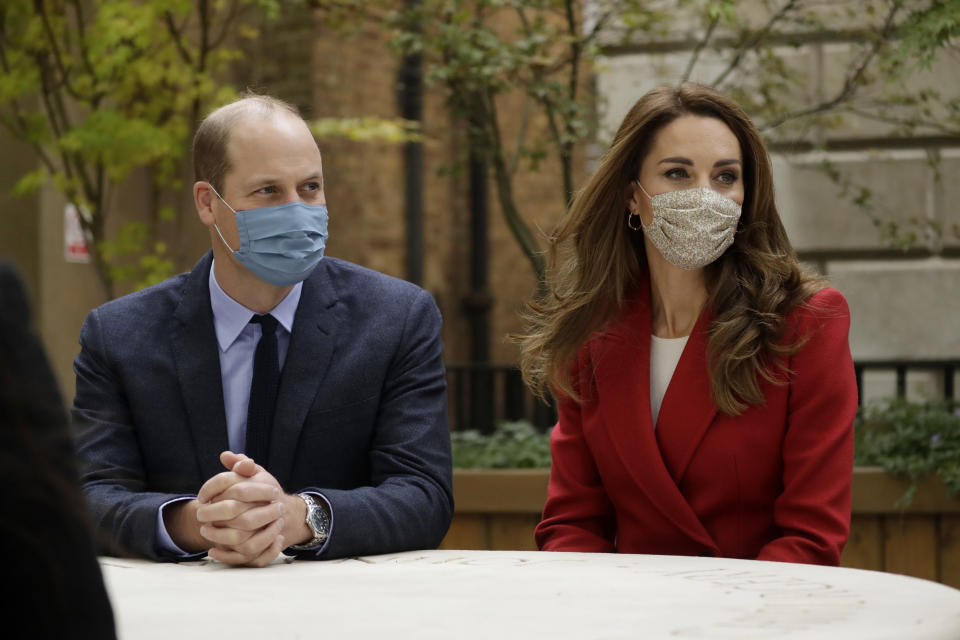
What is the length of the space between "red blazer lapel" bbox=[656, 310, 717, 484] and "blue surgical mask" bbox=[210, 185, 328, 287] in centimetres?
85

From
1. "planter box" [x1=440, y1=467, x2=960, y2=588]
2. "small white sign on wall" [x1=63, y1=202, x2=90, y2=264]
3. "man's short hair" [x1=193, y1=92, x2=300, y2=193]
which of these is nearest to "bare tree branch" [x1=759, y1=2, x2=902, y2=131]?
"planter box" [x1=440, y1=467, x2=960, y2=588]

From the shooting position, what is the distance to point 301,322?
8.70ft

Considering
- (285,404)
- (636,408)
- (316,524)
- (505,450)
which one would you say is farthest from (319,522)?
(505,450)

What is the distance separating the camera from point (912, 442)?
4363 mm

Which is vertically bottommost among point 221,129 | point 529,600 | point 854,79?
point 529,600

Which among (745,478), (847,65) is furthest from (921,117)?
(745,478)

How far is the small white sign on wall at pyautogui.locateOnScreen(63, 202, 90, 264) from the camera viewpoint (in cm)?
780

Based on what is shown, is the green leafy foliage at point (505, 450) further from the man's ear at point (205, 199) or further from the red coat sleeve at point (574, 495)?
the man's ear at point (205, 199)

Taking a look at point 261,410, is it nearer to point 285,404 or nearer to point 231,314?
point 285,404

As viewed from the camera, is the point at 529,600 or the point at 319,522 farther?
the point at 319,522

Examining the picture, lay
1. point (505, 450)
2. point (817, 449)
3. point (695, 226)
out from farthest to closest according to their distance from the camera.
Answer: point (505, 450) → point (695, 226) → point (817, 449)

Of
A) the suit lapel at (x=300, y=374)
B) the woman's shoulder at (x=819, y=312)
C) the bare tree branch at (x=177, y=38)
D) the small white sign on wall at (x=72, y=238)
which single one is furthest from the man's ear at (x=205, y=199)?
the small white sign on wall at (x=72, y=238)

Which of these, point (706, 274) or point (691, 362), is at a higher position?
point (706, 274)

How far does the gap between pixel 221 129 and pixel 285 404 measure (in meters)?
0.64
